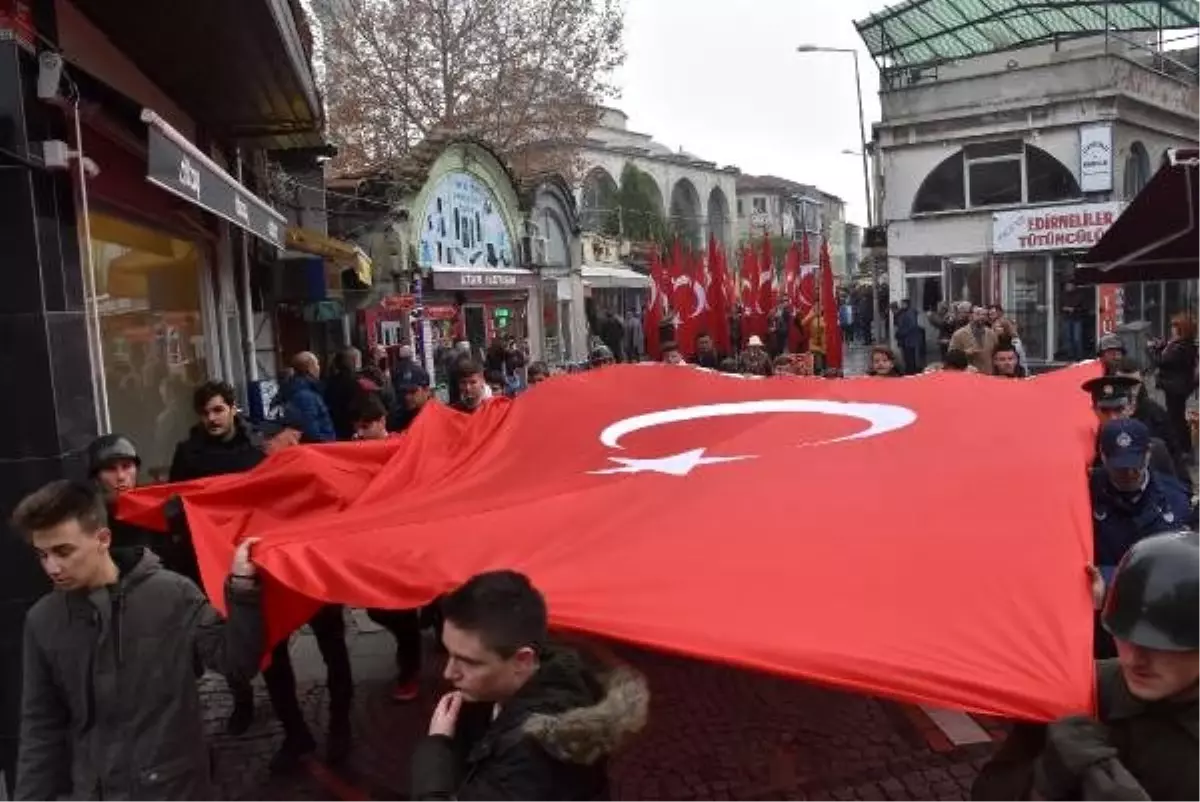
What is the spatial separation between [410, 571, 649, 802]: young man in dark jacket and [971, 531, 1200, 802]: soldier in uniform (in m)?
0.93

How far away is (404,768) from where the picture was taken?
5211 mm

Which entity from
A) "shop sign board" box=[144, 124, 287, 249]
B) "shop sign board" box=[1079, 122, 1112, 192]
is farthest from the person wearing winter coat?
"shop sign board" box=[1079, 122, 1112, 192]

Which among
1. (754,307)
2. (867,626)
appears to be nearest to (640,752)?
(867,626)

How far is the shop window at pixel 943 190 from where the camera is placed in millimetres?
25844

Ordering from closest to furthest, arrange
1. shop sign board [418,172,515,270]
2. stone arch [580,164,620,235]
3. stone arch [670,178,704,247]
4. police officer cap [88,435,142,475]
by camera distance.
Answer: police officer cap [88,435,142,475]
shop sign board [418,172,515,270]
stone arch [580,164,620,235]
stone arch [670,178,704,247]

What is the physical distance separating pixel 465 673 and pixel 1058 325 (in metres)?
23.7

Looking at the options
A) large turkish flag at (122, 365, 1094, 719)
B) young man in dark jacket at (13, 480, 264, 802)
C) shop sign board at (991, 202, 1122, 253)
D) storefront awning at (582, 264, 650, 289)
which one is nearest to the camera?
large turkish flag at (122, 365, 1094, 719)

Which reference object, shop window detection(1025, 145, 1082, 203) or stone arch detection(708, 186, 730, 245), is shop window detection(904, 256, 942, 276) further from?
stone arch detection(708, 186, 730, 245)

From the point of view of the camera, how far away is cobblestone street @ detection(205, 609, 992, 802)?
484 centimetres

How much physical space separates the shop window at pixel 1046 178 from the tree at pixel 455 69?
10.4m

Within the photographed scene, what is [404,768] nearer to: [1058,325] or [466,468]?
[466,468]

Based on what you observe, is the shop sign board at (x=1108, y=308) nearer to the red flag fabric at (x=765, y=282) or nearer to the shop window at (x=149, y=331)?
the red flag fabric at (x=765, y=282)

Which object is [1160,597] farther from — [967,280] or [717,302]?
[967,280]

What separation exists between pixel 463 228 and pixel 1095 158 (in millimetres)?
14077
